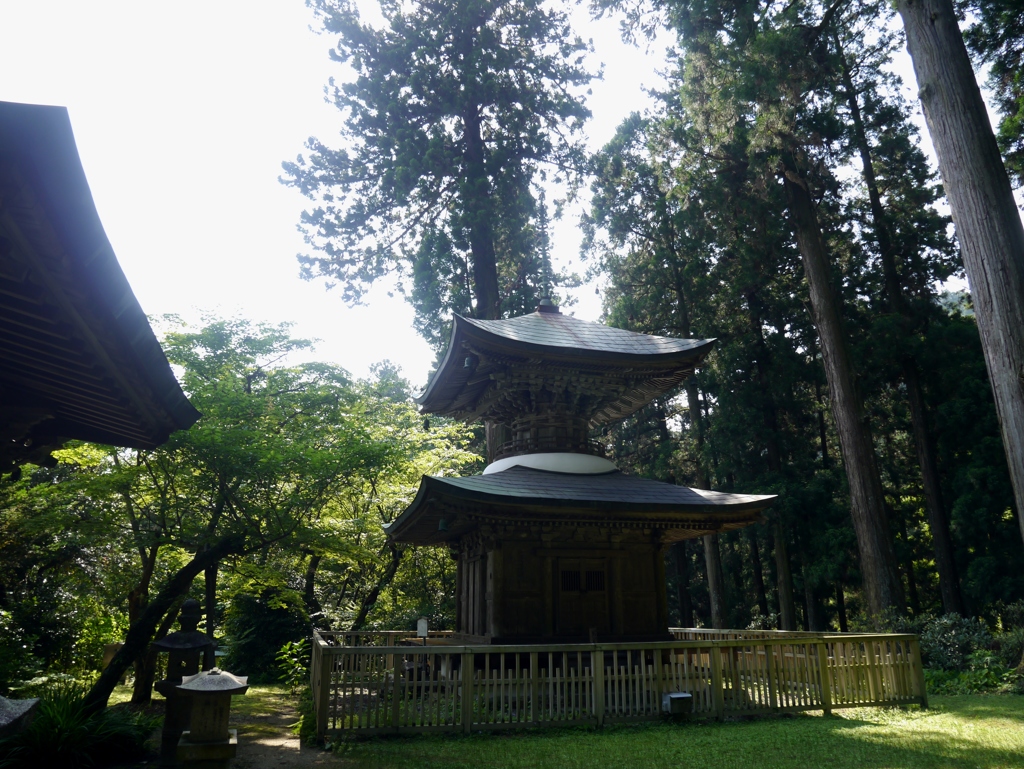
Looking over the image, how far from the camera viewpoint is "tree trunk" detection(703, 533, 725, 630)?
2375 centimetres

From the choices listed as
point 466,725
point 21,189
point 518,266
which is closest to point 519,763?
point 466,725

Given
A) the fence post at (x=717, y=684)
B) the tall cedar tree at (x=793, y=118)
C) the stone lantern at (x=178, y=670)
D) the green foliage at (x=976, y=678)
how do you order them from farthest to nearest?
the tall cedar tree at (x=793, y=118), the green foliage at (x=976, y=678), the fence post at (x=717, y=684), the stone lantern at (x=178, y=670)

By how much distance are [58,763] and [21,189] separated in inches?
264

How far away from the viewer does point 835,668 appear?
978 cm

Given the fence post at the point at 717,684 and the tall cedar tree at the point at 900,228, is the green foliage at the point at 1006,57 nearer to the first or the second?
the tall cedar tree at the point at 900,228

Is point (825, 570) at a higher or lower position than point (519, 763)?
higher

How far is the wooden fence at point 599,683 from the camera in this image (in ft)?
26.7

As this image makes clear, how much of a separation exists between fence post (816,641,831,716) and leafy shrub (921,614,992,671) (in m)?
7.02

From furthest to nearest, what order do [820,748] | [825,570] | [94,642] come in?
1. [825,570]
2. [94,642]
3. [820,748]

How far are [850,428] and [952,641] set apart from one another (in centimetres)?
535

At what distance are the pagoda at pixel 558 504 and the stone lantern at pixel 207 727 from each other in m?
4.41

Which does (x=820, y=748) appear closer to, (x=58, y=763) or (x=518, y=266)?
(x=58, y=763)

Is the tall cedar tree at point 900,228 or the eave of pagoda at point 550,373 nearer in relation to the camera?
the eave of pagoda at point 550,373

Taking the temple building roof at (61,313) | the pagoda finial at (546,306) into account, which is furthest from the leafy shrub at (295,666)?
the temple building roof at (61,313)
